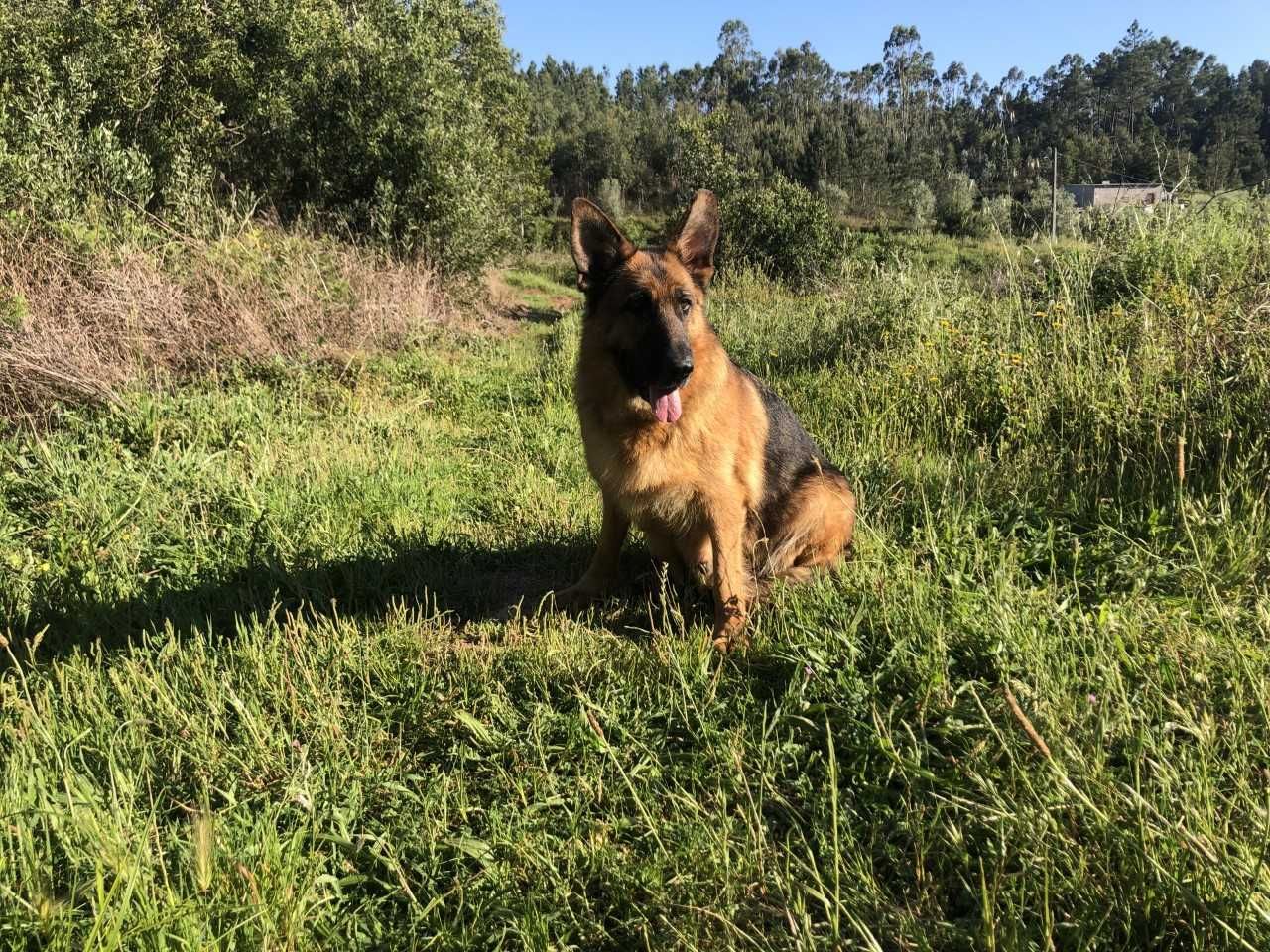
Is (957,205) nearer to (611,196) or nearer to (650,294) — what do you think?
(611,196)

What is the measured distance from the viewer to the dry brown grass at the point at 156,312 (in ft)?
18.9

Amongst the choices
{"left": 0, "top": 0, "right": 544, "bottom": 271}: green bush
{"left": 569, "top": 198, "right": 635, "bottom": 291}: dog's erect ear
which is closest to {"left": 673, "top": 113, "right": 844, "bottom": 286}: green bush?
{"left": 0, "top": 0, "right": 544, "bottom": 271}: green bush

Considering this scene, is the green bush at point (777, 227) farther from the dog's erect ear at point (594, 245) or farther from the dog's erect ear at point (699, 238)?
the dog's erect ear at point (594, 245)

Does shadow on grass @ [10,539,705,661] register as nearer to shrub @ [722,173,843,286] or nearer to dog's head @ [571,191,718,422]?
dog's head @ [571,191,718,422]

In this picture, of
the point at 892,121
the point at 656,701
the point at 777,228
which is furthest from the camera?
the point at 892,121

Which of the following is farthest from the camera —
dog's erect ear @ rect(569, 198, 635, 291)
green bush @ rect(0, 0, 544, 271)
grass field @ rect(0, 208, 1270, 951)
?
green bush @ rect(0, 0, 544, 271)

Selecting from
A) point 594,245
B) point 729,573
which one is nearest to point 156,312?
point 594,245

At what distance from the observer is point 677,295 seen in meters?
3.07

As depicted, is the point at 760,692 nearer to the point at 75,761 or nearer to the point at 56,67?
the point at 75,761

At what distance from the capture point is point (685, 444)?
9.57ft

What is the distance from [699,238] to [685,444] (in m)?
1.12

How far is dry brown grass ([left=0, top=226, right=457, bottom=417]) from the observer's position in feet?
18.9

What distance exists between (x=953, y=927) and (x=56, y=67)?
46.4ft

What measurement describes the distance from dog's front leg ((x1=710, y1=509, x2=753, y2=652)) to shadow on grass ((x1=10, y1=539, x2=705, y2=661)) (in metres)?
0.37
